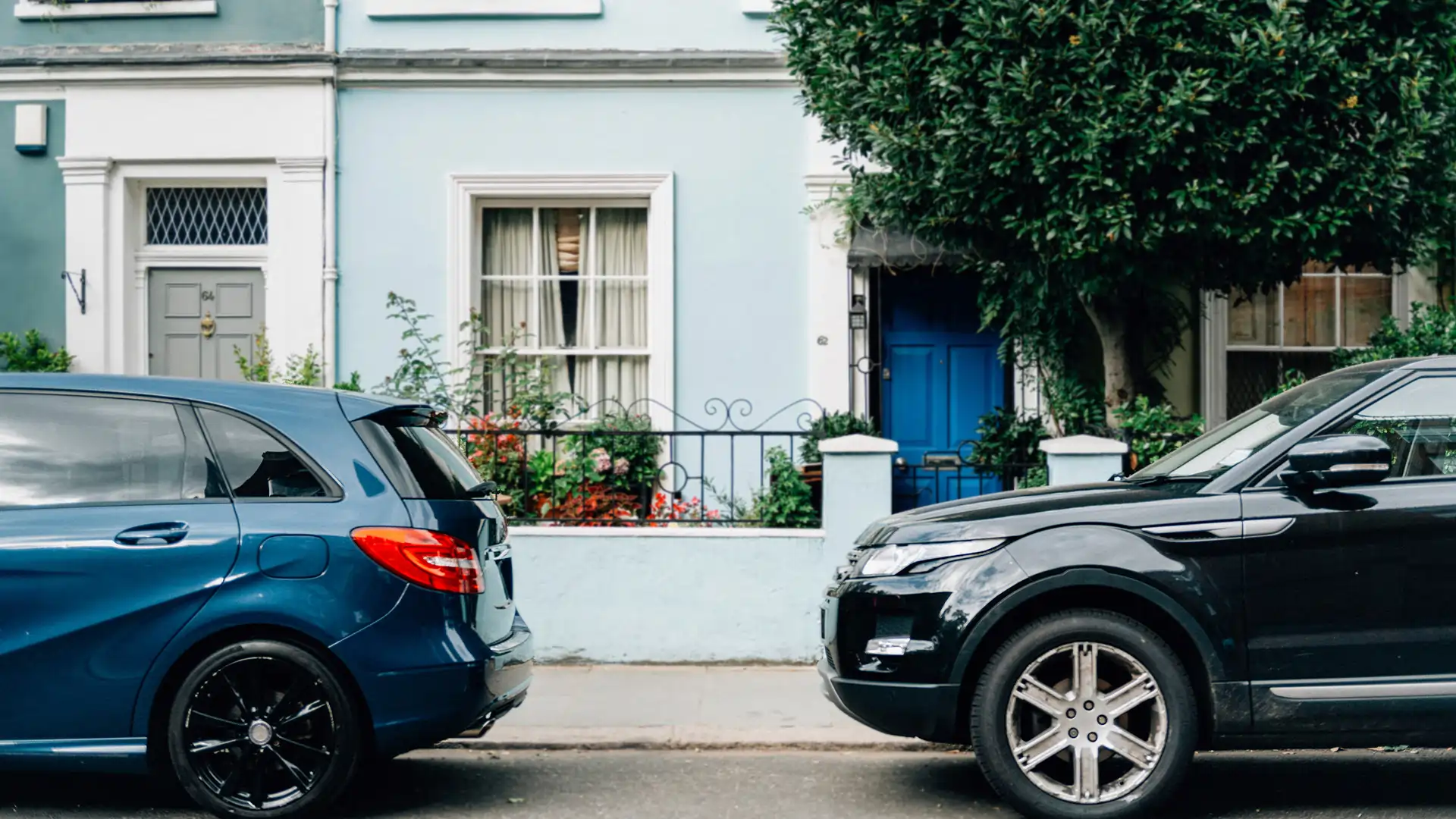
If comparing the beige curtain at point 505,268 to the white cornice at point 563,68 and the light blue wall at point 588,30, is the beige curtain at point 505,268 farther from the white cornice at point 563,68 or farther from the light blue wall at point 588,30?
the light blue wall at point 588,30

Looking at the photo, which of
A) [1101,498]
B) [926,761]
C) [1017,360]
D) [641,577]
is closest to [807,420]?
[1017,360]

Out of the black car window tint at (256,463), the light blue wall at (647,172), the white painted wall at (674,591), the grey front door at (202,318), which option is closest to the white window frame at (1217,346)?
the light blue wall at (647,172)

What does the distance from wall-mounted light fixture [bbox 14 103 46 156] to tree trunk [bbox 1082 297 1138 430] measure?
317 inches

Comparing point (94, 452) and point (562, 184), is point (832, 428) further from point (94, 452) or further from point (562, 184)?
point (94, 452)

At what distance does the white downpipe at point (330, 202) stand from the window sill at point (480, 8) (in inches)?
14.3

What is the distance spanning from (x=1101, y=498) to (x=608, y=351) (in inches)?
242

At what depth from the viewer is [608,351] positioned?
1105cm

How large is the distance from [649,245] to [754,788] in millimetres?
5778

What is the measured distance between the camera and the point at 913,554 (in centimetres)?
542

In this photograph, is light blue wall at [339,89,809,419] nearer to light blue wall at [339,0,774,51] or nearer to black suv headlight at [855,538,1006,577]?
light blue wall at [339,0,774,51]

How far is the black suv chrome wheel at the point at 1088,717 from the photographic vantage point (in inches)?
201

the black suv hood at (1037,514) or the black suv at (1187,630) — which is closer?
the black suv at (1187,630)

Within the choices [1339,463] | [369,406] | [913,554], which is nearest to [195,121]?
[369,406]

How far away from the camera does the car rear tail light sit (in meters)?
5.23
